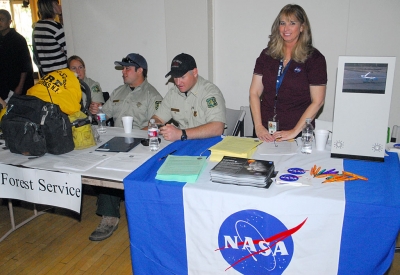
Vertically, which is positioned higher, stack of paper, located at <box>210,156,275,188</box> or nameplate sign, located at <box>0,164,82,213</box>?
stack of paper, located at <box>210,156,275,188</box>

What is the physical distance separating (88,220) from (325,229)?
6.62 feet

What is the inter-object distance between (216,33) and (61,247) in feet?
8.26

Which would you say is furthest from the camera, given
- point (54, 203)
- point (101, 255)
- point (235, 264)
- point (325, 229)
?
point (101, 255)

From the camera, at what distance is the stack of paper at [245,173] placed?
1.61 m

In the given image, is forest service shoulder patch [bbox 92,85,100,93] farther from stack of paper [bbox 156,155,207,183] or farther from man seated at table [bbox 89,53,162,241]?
stack of paper [bbox 156,155,207,183]

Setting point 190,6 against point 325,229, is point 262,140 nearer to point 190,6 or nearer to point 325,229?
point 325,229

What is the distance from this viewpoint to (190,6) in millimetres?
3582

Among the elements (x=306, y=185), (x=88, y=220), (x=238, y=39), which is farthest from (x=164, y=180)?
(x=238, y=39)

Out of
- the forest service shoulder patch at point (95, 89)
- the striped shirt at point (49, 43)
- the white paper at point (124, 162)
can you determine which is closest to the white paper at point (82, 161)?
the white paper at point (124, 162)

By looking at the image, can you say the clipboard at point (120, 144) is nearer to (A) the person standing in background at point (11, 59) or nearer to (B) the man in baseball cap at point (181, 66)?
(B) the man in baseball cap at point (181, 66)

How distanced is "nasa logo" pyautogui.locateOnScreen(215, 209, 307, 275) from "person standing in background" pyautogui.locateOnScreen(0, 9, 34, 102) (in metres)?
3.09

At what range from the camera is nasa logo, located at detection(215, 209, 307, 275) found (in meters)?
1.55

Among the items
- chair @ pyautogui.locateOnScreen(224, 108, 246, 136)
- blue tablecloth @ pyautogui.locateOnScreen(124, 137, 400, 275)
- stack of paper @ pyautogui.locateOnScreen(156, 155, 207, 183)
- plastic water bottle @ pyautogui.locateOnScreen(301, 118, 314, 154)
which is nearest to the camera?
blue tablecloth @ pyautogui.locateOnScreen(124, 137, 400, 275)

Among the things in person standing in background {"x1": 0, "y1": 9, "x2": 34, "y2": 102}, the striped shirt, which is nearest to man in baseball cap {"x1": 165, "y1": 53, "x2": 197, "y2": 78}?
the striped shirt
